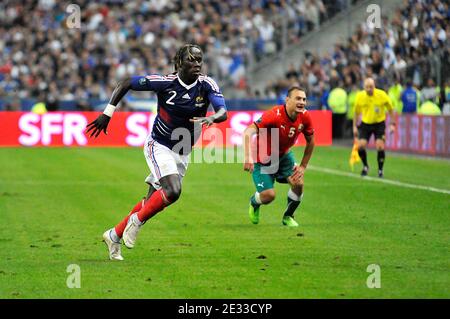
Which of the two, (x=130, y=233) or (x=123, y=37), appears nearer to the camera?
(x=130, y=233)

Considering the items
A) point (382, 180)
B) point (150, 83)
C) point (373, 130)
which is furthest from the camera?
point (373, 130)

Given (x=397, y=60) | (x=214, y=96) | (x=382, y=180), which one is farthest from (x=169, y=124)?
(x=397, y=60)

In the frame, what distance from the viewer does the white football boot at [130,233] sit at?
1162cm

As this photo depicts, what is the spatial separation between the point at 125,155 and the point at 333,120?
944cm

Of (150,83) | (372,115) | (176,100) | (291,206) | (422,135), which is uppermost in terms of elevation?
(150,83)

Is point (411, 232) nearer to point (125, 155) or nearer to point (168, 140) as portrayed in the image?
point (168, 140)

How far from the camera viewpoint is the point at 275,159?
15.1 meters

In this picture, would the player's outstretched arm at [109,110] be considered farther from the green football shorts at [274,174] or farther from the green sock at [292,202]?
the green sock at [292,202]

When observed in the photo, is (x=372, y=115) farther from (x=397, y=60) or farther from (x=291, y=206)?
(x=397, y=60)

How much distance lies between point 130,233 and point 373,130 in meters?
13.1

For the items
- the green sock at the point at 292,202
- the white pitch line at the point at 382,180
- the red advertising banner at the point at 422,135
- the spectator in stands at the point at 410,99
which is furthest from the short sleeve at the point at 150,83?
the spectator in stands at the point at 410,99

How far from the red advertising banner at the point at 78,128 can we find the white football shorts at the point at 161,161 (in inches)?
937

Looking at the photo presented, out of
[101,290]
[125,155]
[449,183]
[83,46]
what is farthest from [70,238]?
[83,46]

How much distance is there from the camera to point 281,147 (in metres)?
15.0
